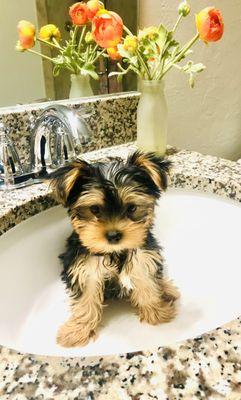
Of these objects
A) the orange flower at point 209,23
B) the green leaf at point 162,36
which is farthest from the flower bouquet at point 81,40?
the orange flower at point 209,23

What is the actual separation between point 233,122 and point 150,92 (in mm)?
631

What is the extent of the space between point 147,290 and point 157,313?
0.24 ft

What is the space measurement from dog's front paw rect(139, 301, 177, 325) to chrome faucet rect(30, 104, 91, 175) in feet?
1.53

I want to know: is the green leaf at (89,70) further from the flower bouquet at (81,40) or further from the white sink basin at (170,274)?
the white sink basin at (170,274)

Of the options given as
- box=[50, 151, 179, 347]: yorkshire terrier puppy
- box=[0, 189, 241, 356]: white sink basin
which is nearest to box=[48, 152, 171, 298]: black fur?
box=[50, 151, 179, 347]: yorkshire terrier puppy

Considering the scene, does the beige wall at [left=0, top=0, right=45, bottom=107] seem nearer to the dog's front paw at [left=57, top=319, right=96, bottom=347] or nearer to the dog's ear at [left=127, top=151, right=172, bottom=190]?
the dog's ear at [left=127, top=151, right=172, bottom=190]

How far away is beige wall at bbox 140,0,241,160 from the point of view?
1295 millimetres

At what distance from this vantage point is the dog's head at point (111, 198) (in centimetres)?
80

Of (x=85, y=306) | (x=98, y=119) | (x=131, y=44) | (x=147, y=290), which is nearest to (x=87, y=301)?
(x=85, y=306)

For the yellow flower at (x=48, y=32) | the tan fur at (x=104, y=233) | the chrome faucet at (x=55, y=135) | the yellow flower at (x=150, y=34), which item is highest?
the yellow flower at (x=48, y=32)

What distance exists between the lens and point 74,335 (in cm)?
85

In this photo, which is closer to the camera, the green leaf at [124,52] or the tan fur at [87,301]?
the tan fur at [87,301]

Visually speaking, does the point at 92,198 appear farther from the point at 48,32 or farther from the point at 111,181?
the point at 48,32

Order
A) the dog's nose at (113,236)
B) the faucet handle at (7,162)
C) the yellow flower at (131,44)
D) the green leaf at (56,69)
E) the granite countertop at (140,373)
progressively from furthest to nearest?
the green leaf at (56,69), the yellow flower at (131,44), the faucet handle at (7,162), the dog's nose at (113,236), the granite countertop at (140,373)
